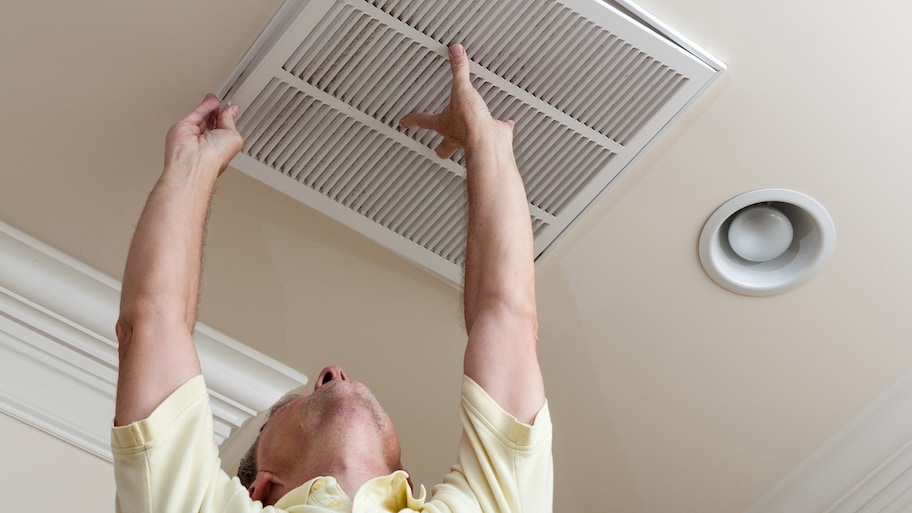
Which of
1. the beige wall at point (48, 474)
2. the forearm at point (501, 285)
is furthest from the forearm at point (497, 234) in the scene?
the beige wall at point (48, 474)

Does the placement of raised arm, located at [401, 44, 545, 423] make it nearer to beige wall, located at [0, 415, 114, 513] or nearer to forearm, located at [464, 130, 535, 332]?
forearm, located at [464, 130, 535, 332]

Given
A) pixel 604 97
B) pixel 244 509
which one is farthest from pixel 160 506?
pixel 604 97

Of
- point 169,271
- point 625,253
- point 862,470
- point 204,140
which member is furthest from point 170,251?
point 862,470

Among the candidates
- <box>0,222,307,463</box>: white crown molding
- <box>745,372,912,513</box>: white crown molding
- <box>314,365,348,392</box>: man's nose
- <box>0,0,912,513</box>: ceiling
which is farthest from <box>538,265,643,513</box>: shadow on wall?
<box>0,222,307,463</box>: white crown molding

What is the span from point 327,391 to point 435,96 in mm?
445

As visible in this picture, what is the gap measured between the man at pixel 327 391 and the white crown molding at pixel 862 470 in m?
0.79

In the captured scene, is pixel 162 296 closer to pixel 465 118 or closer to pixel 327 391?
pixel 327 391

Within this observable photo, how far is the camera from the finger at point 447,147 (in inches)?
64.0

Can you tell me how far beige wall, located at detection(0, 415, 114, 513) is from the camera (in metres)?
1.80

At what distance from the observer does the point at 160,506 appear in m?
1.28

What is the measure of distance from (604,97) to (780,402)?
2.21 ft

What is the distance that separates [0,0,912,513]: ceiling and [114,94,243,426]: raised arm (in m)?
0.16

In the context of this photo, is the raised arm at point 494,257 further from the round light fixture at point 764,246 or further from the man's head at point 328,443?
the round light fixture at point 764,246

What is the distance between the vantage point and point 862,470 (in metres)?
2.00
